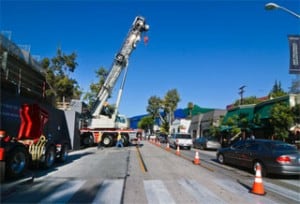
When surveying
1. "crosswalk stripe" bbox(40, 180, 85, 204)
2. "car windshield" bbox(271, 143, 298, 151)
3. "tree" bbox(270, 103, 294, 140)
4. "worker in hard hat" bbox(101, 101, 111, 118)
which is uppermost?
"worker in hard hat" bbox(101, 101, 111, 118)

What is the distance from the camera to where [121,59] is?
101ft

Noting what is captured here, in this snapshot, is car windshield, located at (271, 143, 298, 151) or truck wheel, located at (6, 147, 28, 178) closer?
truck wheel, located at (6, 147, 28, 178)

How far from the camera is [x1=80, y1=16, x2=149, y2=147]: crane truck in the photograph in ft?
99.8

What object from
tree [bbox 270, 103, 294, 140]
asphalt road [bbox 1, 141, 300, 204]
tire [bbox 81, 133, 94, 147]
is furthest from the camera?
tire [bbox 81, 133, 94, 147]

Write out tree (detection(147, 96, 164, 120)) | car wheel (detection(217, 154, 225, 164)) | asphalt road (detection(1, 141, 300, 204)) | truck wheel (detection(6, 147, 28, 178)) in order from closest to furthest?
asphalt road (detection(1, 141, 300, 204)), truck wheel (detection(6, 147, 28, 178)), car wheel (detection(217, 154, 225, 164)), tree (detection(147, 96, 164, 120))

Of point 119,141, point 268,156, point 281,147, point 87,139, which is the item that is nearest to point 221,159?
point 281,147

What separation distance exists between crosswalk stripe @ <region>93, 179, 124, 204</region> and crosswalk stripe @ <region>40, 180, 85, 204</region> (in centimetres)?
71

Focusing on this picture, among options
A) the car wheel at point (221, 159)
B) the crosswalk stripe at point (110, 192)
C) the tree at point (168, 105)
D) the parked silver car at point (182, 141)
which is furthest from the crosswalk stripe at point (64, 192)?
the tree at point (168, 105)

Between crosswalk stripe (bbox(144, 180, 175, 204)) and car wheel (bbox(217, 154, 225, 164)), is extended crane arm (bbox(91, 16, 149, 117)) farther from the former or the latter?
crosswalk stripe (bbox(144, 180, 175, 204))

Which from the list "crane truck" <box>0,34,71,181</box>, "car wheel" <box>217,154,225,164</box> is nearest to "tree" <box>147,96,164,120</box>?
"crane truck" <box>0,34,71,181</box>

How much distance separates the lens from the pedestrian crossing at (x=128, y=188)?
26.2 ft

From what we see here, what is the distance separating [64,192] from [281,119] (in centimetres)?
2173

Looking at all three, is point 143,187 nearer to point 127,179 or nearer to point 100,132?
point 127,179

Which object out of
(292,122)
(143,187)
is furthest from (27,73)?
(292,122)
